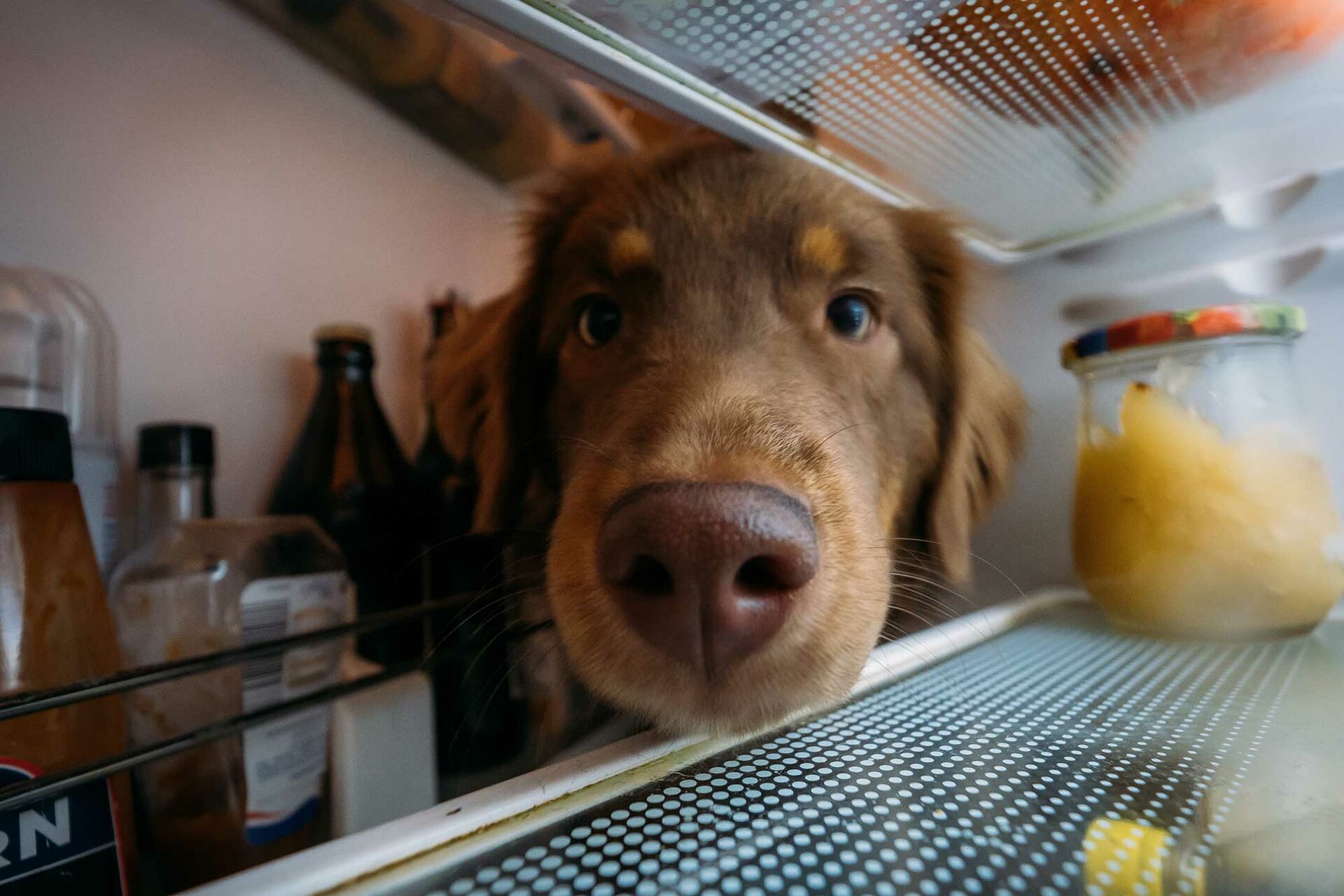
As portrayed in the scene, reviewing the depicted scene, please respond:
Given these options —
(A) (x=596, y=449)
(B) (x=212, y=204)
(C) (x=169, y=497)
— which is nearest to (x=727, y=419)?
(A) (x=596, y=449)

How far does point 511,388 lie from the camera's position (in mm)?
1144

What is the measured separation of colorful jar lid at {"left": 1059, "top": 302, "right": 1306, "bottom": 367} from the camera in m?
0.81

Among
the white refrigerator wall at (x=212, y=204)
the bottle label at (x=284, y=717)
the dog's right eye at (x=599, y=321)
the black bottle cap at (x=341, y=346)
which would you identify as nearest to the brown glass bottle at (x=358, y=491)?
the black bottle cap at (x=341, y=346)

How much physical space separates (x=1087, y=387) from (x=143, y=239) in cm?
148

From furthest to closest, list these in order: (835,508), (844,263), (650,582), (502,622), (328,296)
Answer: (328,296) → (502,622) → (844,263) → (835,508) → (650,582)

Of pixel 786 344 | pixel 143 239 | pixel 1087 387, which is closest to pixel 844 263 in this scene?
pixel 786 344

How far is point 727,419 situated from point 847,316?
0.43 meters

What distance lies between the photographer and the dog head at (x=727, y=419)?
0.52m

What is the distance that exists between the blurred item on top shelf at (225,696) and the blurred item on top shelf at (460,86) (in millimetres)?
916

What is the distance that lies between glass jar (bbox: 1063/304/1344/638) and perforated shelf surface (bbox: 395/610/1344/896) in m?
0.20

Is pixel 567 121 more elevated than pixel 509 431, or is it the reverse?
pixel 567 121

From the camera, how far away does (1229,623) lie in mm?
835

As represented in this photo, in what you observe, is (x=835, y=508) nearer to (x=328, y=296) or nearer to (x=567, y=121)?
(x=328, y=296)

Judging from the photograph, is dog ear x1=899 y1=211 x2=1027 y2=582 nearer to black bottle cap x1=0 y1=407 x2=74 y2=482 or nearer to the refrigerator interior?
the refrigerator interior
